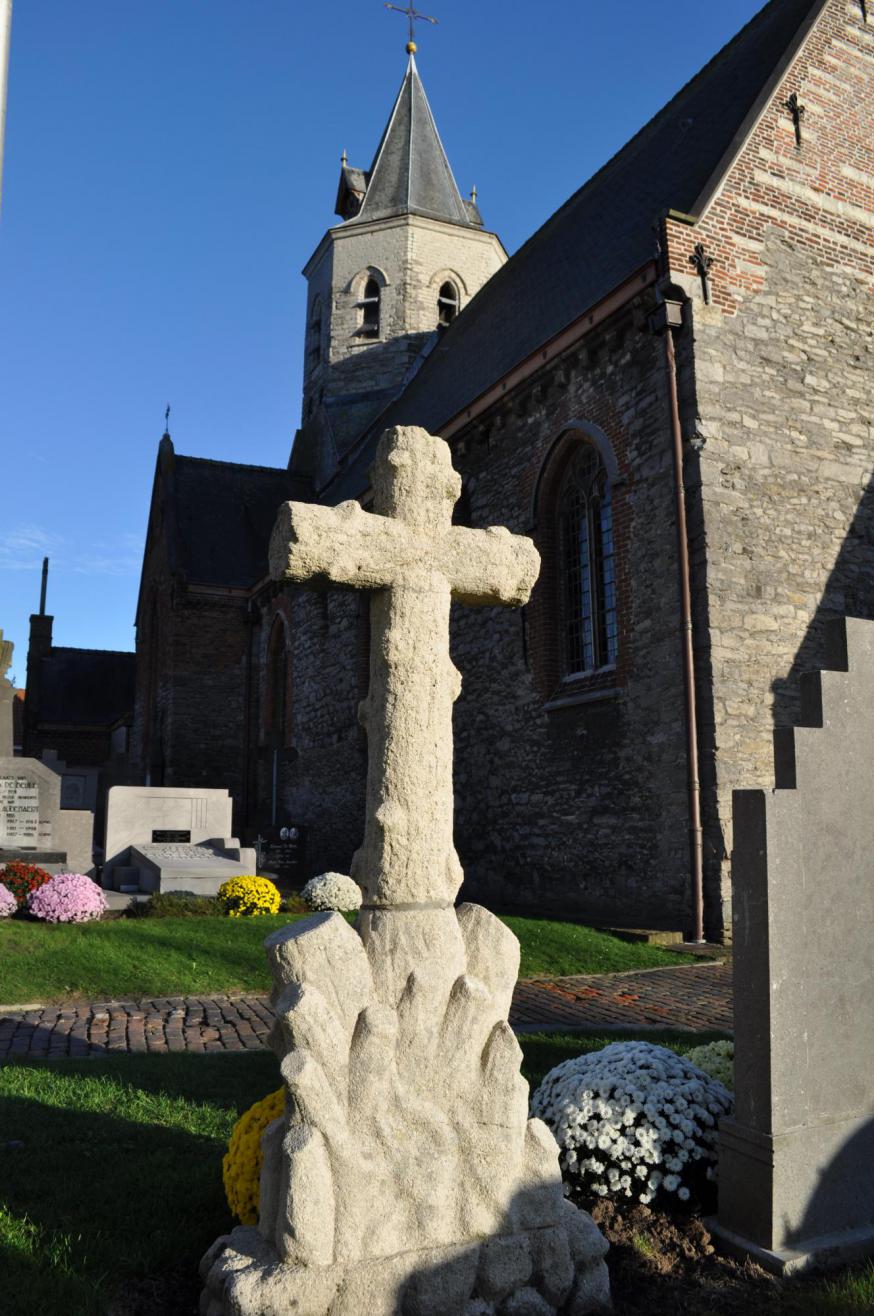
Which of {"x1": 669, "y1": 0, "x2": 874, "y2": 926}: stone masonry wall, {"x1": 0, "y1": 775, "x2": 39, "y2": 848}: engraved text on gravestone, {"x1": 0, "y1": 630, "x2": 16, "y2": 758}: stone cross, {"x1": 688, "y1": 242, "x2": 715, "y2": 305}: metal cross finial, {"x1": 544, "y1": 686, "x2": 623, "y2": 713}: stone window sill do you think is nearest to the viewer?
{"x1": 669, "y1": 0, "x2": 874, "y2": 926}: stone masonry wall

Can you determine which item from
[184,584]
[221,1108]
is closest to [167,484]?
[184,584]

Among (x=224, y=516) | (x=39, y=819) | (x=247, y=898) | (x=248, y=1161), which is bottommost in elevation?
(x=248, y=1161)

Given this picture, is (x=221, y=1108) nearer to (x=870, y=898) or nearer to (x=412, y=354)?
(x=870, y=898)

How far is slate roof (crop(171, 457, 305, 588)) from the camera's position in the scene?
90.4 ft

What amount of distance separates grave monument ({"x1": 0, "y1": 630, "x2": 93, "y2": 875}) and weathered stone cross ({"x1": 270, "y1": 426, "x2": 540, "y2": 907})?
1268cm

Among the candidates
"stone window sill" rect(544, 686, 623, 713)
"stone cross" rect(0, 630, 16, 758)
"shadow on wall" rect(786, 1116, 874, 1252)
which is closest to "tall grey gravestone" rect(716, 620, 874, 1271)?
"shadow on wall" rect(786, 1116, 874, 1252)

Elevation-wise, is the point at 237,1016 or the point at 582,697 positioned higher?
the point at 582,697

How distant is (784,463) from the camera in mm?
11992

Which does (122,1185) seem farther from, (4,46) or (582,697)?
(582,697)

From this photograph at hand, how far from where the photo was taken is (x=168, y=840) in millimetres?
17047

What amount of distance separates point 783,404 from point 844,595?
2502 mm

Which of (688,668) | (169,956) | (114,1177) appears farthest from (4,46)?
(688,668)

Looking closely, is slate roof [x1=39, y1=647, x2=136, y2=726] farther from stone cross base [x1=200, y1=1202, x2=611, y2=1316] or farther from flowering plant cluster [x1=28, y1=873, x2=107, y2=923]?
stone cross base [x1=200, y1=1202, x2=611, y2=1316]

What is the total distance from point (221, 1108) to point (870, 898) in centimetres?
336
